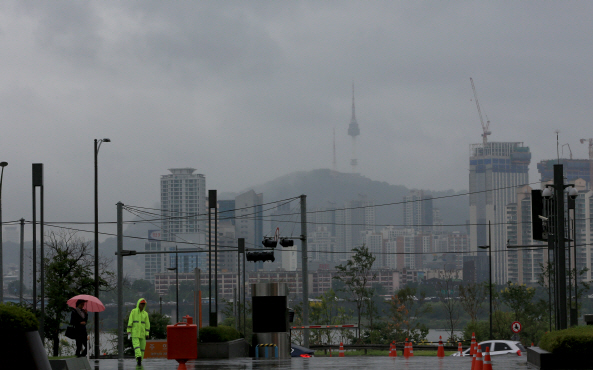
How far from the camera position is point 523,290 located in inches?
3039

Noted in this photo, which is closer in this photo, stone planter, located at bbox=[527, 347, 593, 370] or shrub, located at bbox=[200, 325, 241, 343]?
stone planter, located at bbox=[527, 347, 593, 370]

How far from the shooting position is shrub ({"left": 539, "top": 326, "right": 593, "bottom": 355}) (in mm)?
15828

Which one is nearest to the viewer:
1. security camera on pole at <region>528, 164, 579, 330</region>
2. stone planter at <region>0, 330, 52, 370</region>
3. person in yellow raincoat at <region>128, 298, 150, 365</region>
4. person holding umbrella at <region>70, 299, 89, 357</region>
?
stone planter at <region>0, 330, 52, 370</region>

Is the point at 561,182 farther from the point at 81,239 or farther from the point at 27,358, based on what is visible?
the point at 81,239

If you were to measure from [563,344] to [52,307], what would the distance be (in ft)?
136

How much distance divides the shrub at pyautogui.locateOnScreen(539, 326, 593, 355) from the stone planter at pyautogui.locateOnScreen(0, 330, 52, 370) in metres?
9.96

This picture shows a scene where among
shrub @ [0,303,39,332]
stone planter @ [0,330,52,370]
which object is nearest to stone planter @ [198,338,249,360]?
stone planter @ [0,330,52,370]

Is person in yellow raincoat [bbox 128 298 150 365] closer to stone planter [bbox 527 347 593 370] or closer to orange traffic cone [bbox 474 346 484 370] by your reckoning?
orange traffic cone [bbox 474 346 484 370]

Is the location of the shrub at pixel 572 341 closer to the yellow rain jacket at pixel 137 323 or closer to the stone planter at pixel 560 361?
the stone planter at pixel 560 361

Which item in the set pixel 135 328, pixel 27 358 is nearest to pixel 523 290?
pixel 135 328

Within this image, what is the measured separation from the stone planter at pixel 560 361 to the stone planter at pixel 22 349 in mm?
9902

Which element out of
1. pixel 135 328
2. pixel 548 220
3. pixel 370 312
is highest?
pixel 548 220

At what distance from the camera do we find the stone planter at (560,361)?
15.8 metres

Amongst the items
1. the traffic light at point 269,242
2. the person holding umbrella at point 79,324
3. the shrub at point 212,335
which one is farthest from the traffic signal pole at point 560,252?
the traffic light at point 269,242
